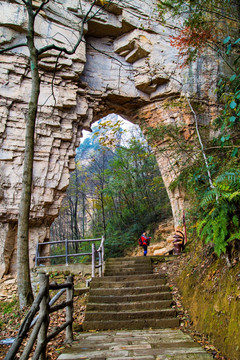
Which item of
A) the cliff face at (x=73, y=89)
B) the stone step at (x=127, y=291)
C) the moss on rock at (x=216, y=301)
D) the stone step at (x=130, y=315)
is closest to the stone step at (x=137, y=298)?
the stone step at (x=127, y=291)

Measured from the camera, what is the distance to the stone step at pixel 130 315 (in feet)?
14.3

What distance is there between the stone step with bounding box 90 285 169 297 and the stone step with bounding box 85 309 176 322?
2.76 ft

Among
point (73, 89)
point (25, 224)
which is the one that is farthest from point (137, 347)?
point (73, 89)

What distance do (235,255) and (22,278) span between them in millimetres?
4889

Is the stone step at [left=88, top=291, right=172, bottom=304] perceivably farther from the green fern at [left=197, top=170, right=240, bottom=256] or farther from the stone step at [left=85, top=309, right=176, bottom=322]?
the green fern at [left=197, top=170, right=240, bottom=256]

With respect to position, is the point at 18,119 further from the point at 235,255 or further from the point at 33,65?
the point at 235,255

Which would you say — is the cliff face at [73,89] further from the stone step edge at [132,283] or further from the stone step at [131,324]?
the stone step at [131,324]

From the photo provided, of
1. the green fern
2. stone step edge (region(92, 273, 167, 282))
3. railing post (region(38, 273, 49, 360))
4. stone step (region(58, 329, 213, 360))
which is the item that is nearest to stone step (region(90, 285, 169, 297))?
stone step edge (region(92, 273, 167, 282))

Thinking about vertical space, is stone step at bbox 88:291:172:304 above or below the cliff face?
below

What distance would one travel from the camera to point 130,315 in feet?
14.4

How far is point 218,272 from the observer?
3.69 m

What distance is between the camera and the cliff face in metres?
9.53

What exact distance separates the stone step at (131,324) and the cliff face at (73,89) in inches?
199

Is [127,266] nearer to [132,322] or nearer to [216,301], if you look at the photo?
[132,322]
